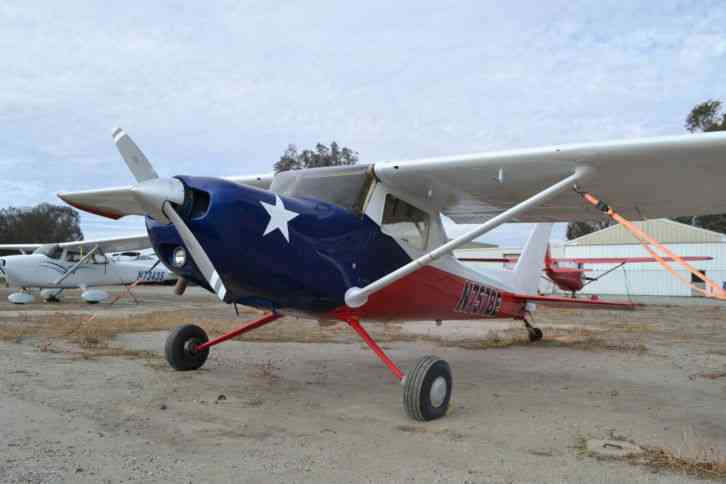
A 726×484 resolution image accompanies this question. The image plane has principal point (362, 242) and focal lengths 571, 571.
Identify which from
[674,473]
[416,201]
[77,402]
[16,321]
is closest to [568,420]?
[674,473]

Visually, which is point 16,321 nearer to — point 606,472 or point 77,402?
point 77,402

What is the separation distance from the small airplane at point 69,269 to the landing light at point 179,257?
57.8 feet

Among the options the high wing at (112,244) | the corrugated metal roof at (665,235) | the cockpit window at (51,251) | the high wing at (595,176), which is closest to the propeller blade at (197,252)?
the high wing at (595,176)

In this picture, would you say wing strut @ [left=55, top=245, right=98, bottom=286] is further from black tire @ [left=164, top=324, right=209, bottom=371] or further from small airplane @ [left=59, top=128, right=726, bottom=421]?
black tire @ [left=164, top=324, right=209, bottom=371]

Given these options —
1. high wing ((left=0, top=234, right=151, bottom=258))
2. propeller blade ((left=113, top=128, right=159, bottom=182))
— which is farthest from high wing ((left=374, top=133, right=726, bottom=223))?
high wing ((left=0, top=234, right=151, bottom=258))

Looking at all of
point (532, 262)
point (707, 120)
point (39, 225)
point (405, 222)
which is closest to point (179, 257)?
point (405, 222)

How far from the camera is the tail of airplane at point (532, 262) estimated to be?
32.6 ft

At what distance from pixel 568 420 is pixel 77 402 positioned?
442 cm

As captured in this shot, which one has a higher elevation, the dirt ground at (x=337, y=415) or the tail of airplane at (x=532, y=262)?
the tail of airplane at (x=532, y=262)

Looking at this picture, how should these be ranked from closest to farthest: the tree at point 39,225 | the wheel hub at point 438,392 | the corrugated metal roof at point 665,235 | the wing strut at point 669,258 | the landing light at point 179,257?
the wing strut at point 669,258, the landing light at point 179,257, the wheel hub at point 438,392, the corrugated metal roof at point 665,235, the tree at point 39,225

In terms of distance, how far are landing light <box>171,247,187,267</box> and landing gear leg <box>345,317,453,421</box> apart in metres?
2.19

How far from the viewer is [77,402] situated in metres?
5.22

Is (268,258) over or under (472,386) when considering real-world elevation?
over

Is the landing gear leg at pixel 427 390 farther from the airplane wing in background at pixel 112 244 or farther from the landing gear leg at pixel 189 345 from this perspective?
the airplane wing in background at pixel 112 244
